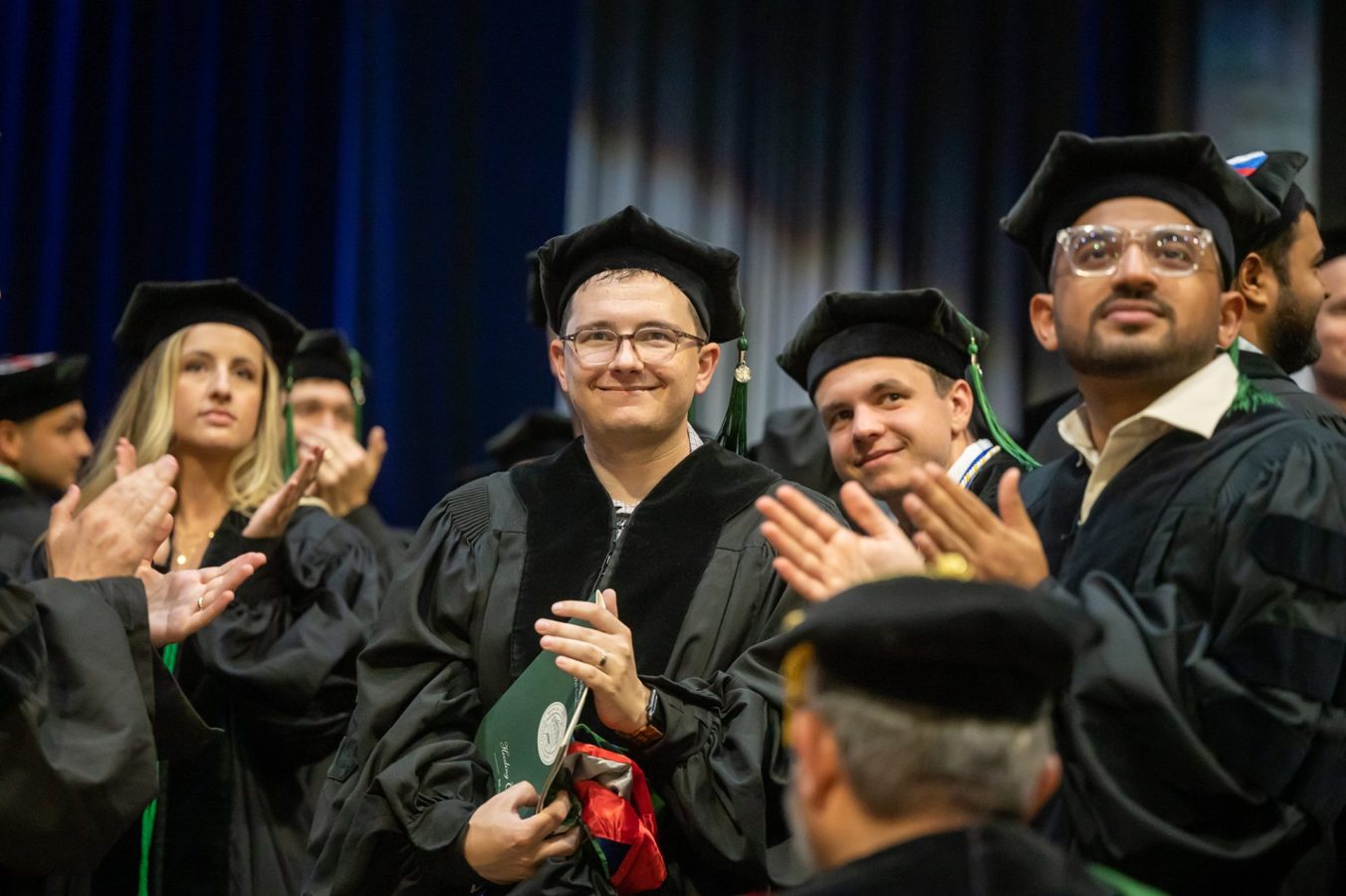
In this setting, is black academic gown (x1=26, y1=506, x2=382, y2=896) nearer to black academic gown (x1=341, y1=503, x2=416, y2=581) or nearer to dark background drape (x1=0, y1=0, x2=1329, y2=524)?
black academic gown (x1=341, y1=503, x2=416, y2=581)

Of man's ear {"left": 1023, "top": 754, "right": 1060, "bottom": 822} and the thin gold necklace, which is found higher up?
man's ear {"left": 1023, "top": 754, "right": 1060, "bottom": 822}

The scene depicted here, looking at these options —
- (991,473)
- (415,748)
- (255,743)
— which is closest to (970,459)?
(991,473)

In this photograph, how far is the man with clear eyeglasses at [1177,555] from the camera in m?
2.42

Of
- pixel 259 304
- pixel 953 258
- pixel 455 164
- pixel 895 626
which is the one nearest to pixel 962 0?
pixel 953 258

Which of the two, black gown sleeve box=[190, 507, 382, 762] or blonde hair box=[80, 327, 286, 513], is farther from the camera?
blonde hair box=[80, 327, 286, 513]

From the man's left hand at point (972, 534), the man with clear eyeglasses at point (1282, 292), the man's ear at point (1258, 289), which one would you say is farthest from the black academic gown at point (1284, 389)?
the man's left hand at point (972, 534)

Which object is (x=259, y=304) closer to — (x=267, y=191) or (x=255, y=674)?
(x=255, y=674)

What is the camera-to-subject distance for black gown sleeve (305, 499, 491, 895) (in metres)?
3.05

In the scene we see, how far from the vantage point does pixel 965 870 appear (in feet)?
5.50

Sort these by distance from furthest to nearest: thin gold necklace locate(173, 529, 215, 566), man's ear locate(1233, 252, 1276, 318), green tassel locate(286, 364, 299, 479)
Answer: green tassel locate(286, 364, 299, 479)
thin gold necklace locate(173, 529, 215, 566)
man's ear locate(1233, 252, 1276, 318)

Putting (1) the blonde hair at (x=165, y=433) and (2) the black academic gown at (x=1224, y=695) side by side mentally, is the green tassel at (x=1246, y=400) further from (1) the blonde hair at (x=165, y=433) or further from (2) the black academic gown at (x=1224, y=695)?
(1) the blonde hair at (x=165, y=433)

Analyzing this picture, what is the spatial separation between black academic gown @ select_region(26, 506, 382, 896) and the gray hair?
8.73ft

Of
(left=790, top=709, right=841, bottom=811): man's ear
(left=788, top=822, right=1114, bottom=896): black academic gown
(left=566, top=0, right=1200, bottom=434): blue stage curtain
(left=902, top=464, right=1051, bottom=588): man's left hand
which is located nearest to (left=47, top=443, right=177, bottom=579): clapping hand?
(left=902, top=464, right=1051, bottom=588): man's left hand

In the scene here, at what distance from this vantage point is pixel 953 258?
694cm
